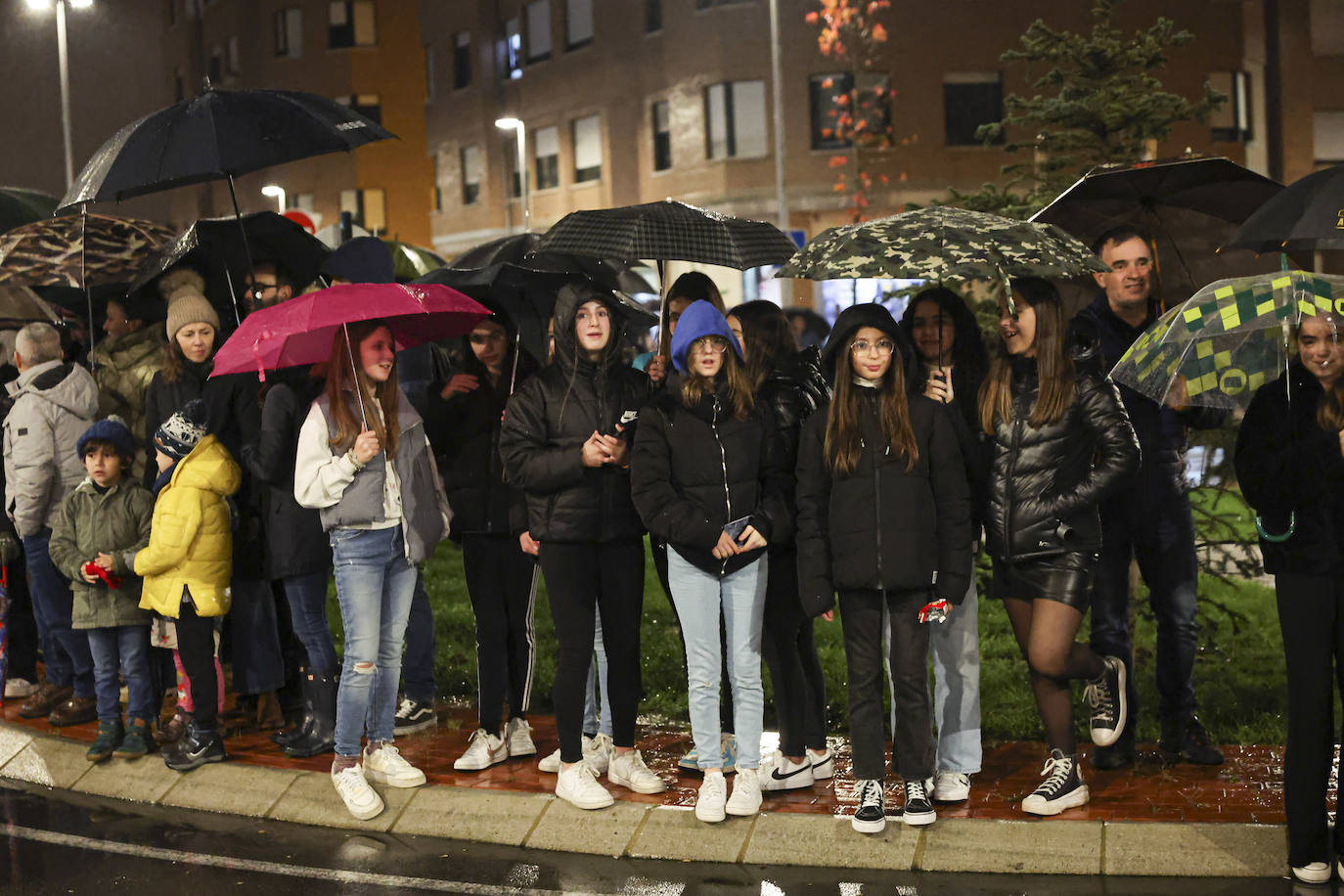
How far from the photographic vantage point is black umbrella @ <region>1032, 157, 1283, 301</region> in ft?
25.0

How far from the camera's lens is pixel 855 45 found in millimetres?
39625

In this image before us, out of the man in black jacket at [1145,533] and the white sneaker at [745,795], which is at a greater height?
the man in black jacket at [1145,533]

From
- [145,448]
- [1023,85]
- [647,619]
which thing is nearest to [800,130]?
[1023,85]

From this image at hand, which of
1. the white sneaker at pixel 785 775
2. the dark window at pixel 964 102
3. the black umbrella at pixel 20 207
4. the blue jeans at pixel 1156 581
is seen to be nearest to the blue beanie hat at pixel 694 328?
the white sneaker at pixel 785 775

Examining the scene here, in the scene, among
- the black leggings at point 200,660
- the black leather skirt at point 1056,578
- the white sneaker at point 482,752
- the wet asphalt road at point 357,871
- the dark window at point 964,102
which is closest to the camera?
the wet asphalt road at point 357,871

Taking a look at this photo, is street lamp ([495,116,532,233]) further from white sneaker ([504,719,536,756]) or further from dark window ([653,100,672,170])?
white sneaker ([504,719,536,756])

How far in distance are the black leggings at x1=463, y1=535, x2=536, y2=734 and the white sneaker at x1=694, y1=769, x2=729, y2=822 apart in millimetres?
1532

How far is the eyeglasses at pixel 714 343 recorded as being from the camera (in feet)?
23.0

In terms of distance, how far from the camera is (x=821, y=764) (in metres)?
7.50

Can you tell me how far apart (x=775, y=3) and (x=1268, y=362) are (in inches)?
1343

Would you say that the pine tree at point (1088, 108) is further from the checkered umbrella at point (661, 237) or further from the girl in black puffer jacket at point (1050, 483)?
the girl in black puffer jacket at point (1050, 483)

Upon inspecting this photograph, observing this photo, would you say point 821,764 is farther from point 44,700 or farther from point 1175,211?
point 44,700

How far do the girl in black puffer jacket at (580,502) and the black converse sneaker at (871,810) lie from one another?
1.11 meters

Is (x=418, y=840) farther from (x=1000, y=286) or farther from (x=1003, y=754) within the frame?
(x=1000, y=286)
